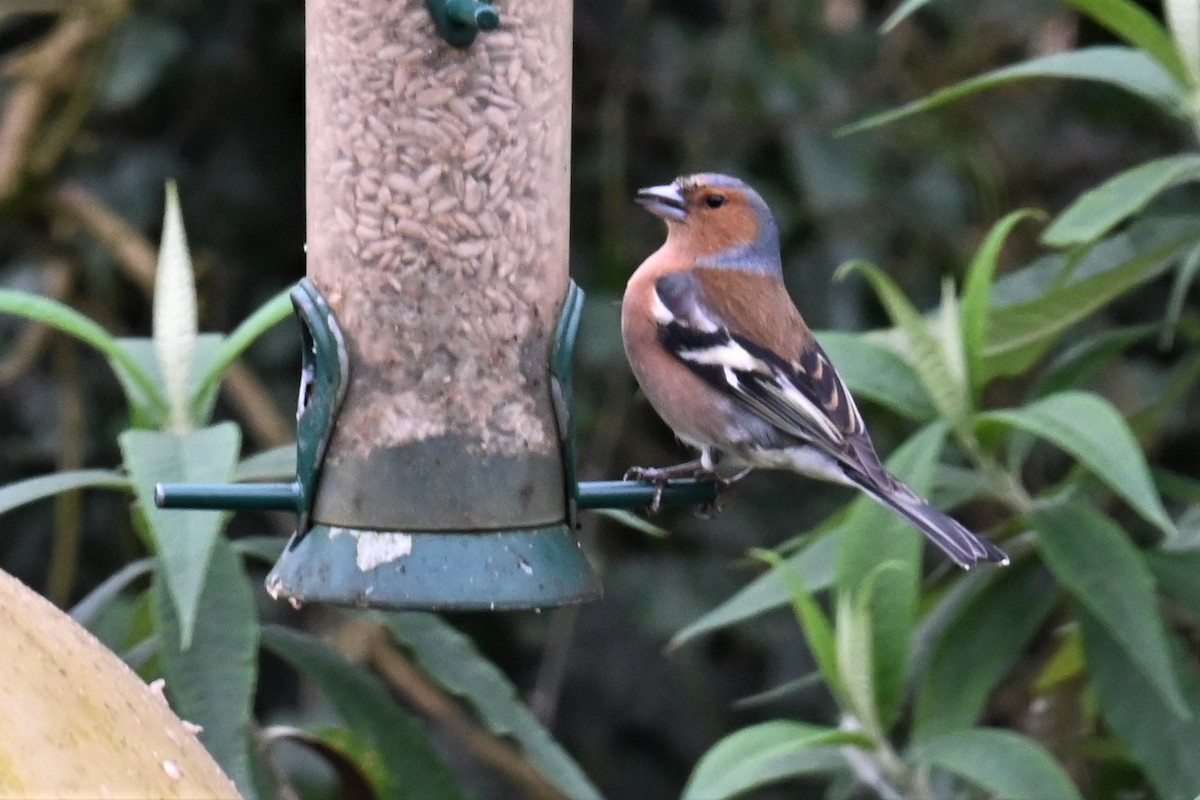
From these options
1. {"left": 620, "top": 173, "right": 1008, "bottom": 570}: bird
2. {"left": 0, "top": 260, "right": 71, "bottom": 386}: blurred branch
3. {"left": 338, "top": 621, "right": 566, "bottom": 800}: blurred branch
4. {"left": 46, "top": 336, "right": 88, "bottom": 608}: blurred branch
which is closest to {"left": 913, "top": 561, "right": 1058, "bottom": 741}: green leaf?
{"left": 620, "top": 173, "right": 1008, "bottom": 570}: bird

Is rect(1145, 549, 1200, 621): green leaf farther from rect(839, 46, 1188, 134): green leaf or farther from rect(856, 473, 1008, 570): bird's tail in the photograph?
rect(839, 46, 1188, 134): green leaf

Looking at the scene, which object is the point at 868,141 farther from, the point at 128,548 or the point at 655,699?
the point at 128,548

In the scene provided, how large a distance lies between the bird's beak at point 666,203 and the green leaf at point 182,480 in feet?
4.17

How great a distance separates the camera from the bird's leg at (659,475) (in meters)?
2.82

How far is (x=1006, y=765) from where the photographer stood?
2.48 m

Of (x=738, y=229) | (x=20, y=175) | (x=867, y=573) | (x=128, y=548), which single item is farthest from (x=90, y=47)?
(x=867, y=573)

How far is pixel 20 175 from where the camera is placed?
4.42 metres

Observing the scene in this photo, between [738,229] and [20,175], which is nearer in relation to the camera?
[738,229]

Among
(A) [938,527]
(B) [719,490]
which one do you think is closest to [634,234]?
(B) [719,490]

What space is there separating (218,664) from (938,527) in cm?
101

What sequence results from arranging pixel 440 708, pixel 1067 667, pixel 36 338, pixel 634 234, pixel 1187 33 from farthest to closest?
1. pixel 634 234
2. pixel 36 338
3. pixel 440 708
4. pixel 1067 667
5. pixel 1187 33

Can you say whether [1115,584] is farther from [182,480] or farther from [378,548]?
[182,480]

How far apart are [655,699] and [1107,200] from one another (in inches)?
93.6

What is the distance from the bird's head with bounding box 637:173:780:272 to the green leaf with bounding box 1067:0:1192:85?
984 mm
